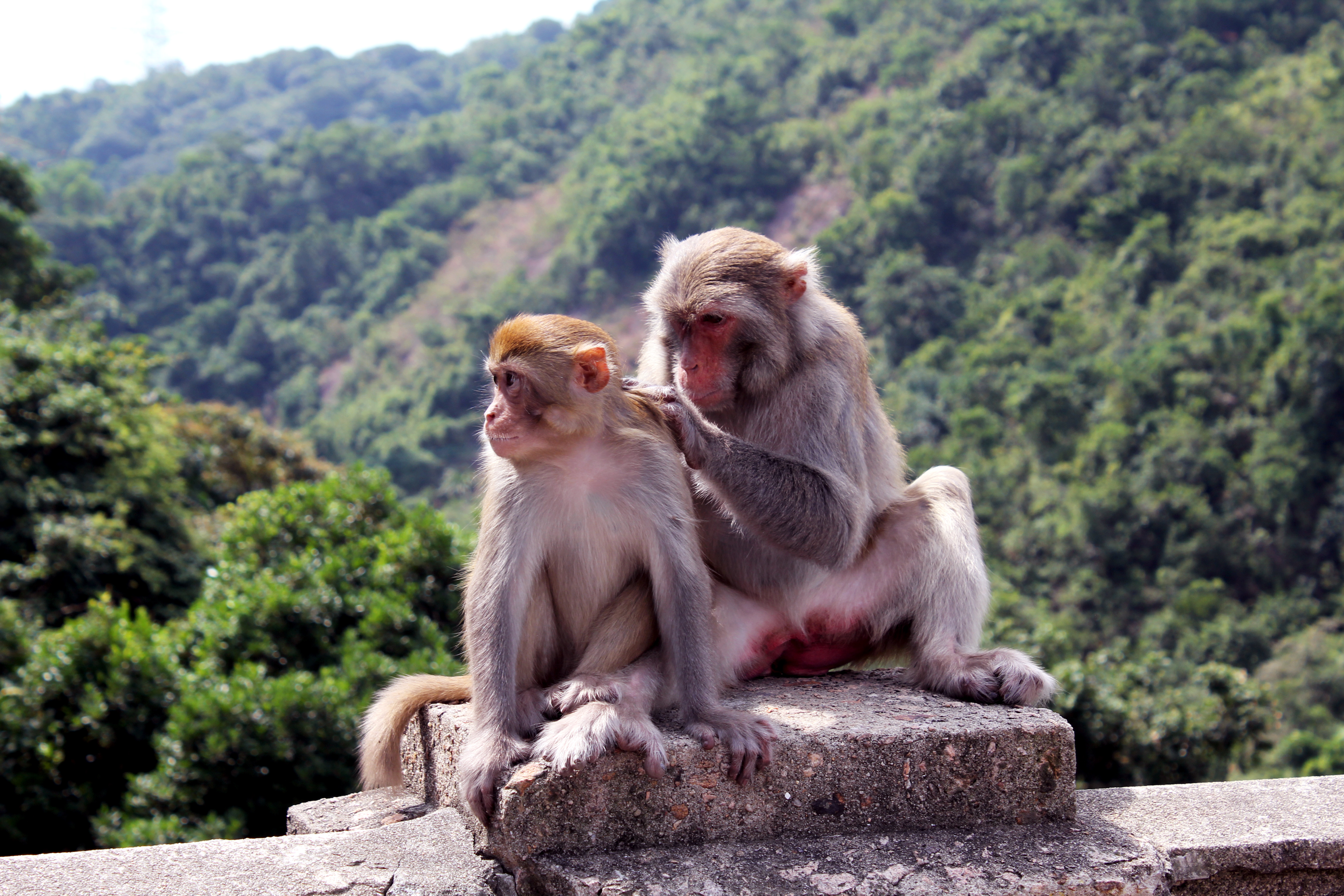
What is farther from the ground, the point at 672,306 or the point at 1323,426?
the point at 672,306

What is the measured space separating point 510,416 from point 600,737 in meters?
0.77

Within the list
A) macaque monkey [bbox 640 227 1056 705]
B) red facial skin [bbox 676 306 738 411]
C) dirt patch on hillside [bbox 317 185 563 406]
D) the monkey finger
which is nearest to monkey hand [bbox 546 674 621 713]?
the monkey finger

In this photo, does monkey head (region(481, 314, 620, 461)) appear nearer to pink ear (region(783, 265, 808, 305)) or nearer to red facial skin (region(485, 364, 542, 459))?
red facial skin (region(485, 364, 542, 459))

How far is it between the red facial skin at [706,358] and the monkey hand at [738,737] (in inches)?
34.8

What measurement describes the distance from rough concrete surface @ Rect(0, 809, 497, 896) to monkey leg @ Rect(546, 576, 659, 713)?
431 mm

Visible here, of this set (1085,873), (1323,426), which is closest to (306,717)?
(1085,873)

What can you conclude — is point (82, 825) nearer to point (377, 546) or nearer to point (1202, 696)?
point (377, 546)

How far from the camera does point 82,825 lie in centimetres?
680

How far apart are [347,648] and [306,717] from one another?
0.48 metres

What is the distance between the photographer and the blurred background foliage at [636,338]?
6883 mm

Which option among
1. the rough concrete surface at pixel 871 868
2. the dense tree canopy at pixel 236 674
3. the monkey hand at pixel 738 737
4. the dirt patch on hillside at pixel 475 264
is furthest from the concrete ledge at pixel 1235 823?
the dirt patch on hillside at pixel 475 264

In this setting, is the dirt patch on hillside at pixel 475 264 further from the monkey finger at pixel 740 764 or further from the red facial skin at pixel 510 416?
the monkey finger at pixel 740 764

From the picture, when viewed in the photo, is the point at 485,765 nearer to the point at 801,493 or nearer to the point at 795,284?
the point at 801,493

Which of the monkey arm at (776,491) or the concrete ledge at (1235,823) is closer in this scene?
the concrete ledge at (1235,823)
